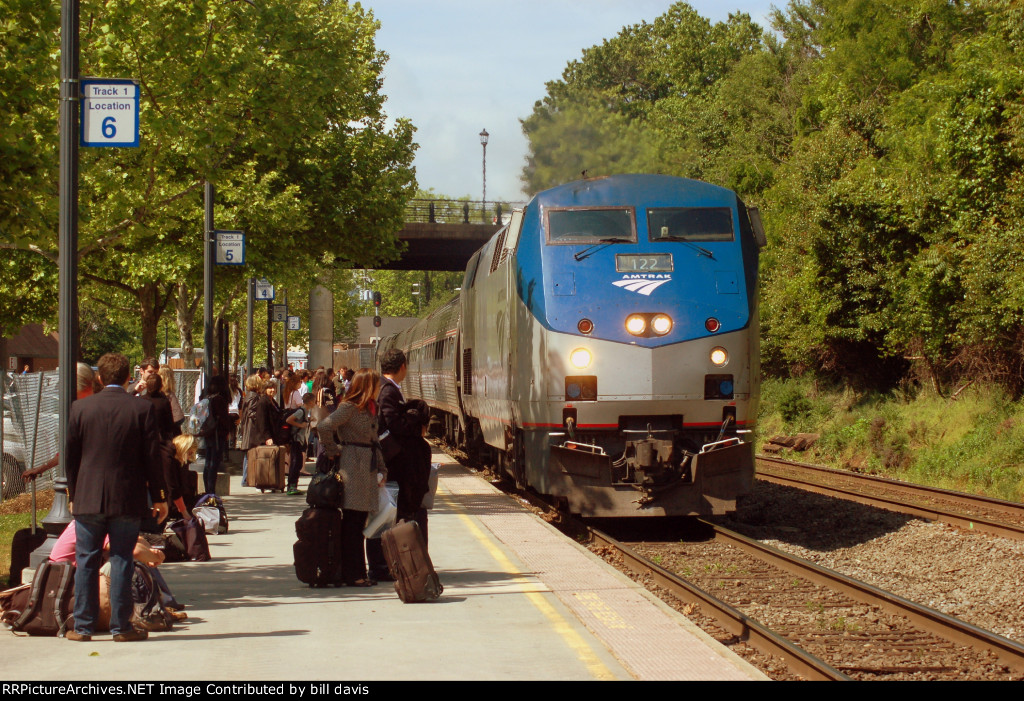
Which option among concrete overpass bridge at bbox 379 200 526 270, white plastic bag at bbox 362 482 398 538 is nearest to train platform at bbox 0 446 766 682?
white plastic bag at bbox 362 482 398 538

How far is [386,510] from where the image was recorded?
369 inches

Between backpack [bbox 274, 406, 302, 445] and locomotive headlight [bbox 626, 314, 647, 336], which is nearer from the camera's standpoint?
locomotive headlight [bbox 626, 314, 647, 336]

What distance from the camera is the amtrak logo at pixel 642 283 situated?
1295 centimetres

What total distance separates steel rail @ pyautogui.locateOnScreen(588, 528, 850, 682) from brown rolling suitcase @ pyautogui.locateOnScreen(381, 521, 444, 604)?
2161 millimetres

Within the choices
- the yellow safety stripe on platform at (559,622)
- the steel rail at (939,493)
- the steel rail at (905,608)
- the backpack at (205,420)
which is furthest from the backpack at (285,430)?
the steel rail at (939,493)

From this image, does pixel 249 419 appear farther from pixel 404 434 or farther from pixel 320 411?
pixel 404 434

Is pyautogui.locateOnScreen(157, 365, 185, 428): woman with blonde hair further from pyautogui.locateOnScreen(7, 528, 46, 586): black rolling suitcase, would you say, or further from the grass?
the grass

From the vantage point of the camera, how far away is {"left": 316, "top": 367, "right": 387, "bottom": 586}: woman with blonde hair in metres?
9.03

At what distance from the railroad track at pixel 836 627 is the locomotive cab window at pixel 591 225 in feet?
11.8

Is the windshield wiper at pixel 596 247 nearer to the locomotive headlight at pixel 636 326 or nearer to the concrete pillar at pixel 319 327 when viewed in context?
the locomotive headlight at pixel 636 326

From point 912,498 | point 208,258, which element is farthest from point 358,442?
point 912,498

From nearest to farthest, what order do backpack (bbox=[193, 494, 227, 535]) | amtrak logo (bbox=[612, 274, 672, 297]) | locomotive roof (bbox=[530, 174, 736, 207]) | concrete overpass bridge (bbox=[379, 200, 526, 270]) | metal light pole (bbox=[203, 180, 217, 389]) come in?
1. backpack (bbox=[193, 494, 227, 535])
2. amtrak logo (bbox=[612, 274, 672, 297])
3. locomotive roof (bbox=[530, 174, 736, 207])
4. metal light pole (bbox=[203, 180, 217, 389])
5. concrete overpass bridge (bbox=[379, 200, 526, 270])

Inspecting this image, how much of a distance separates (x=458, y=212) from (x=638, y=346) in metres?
35.0

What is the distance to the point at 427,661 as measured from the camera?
6676 mm
